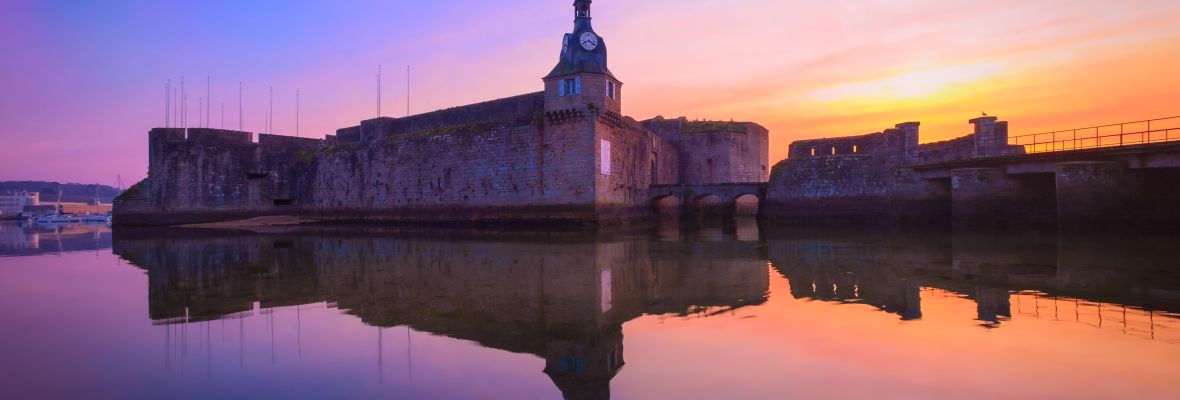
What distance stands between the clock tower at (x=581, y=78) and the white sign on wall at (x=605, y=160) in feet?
5.35

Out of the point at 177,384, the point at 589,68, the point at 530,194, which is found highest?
the point at 589,68

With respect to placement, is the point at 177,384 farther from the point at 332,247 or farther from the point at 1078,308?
the point at 332,247

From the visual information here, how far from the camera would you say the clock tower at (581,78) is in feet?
87.0

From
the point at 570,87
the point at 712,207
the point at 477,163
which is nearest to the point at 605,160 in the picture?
the point at 570,87

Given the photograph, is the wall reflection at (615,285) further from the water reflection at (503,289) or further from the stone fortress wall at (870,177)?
the stone fortress wall at (870,177)

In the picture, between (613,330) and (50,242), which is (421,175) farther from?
(613,330)

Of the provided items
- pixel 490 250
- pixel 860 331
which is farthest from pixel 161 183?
pixel 860 331

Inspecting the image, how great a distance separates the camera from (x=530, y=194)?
2803 cm

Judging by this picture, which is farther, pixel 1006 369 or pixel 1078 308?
pixel 1078 308

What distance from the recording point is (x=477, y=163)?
29969mm

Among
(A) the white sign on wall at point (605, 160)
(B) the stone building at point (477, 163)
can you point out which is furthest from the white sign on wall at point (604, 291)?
(A) the white sign on wall at point (605, 160)

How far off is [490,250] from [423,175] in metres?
18.5

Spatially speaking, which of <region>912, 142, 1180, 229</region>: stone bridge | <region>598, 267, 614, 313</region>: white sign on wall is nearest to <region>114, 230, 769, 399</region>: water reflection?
<region>598, 267, 614, 313</region>: white sign on wall

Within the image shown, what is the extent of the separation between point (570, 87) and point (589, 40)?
2.51 metres
